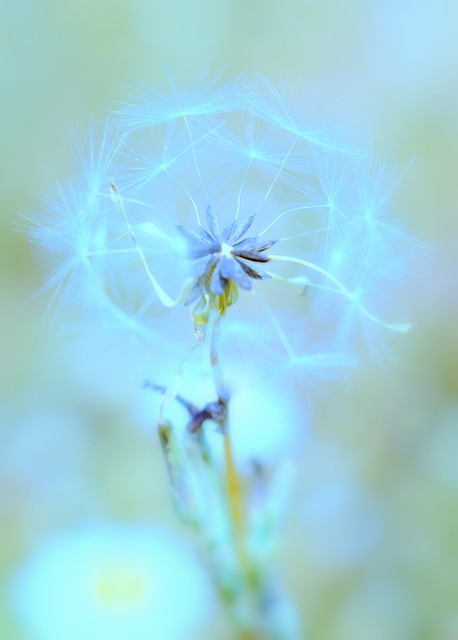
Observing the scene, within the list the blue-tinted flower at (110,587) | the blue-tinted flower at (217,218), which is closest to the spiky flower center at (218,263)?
the blue-tinted flower at (217,218)

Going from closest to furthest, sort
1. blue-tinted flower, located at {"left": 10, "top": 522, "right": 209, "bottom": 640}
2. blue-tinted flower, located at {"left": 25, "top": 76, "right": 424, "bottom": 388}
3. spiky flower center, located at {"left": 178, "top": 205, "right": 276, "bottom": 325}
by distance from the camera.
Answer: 1. spiky flower center, located at {"left": 178, "top": 205, "right": 276, "bottom": 325}
2. blue-tinted flower, located at {"left": 25, "top": 76, "right": 424, "bottom": 388}
3. blue-tinted flower, located at {"left": 10, "top": 522, "right": 209, "bottom": 640}

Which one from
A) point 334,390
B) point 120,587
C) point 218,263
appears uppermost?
point 334,390

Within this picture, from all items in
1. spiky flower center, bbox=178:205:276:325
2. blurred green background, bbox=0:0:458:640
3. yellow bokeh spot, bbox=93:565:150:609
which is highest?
blurred green background, bbox=0:0:458:640

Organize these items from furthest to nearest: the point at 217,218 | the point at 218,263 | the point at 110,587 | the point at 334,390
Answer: the point at 334,390
the point at 110,587
the point at 217,218
the point at 218,263

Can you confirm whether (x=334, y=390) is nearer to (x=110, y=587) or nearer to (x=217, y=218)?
(x=110, y=587)

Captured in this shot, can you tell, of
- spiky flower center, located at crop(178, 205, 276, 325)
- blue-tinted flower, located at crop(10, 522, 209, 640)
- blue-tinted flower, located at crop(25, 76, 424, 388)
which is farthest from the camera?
blue-tinted flower, located at crop(10, 522, 209, 640)

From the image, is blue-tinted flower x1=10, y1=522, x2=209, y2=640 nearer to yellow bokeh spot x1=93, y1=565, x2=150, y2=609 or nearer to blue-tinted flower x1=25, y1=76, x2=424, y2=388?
yellow bokeh spot x1=93, y1=565, x2=150, y2=609

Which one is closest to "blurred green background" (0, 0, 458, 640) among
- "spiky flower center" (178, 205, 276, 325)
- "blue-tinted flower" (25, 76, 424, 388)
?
"blue-tinted flower" (25, 76, 424, 388)

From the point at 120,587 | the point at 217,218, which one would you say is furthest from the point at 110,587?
the point at 217,218
